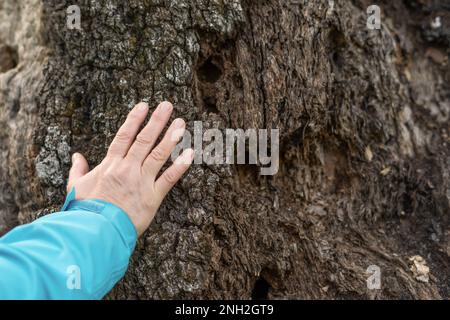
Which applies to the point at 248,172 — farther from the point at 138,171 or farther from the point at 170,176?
the point at 138,171

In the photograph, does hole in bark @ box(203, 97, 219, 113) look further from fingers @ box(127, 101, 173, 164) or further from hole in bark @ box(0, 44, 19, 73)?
hole in bark @ box(0, 44, 19, 73)

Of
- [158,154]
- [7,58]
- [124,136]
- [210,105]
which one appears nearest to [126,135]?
[124,136]

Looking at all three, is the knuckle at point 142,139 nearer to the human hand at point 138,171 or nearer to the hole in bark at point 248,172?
the human hand at point 138,171

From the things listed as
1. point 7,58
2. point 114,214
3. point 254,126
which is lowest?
point 114,214

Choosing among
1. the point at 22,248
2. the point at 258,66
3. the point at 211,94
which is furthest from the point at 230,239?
the point at 22,248

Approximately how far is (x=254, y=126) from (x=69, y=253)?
1151 mm

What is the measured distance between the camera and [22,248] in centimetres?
145

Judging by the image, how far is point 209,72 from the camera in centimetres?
238

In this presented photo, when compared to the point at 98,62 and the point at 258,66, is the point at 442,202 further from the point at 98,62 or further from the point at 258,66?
the point at 98,62

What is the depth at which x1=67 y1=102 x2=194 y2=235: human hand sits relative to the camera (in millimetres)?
1783

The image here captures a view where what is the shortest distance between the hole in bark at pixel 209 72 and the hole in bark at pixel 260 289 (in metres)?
1.06

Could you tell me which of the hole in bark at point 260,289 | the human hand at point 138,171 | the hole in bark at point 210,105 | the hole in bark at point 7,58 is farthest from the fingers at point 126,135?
the hole in bark at point 7,58

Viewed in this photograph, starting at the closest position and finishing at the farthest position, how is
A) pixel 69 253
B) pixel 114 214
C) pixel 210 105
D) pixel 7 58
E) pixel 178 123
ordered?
pixel 69 253 < pixel 114 214 < pixel 178 123 < pixel 210 105 < pixel 7 58
